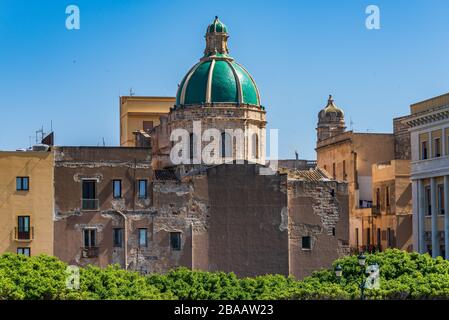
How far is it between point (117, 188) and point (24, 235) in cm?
483

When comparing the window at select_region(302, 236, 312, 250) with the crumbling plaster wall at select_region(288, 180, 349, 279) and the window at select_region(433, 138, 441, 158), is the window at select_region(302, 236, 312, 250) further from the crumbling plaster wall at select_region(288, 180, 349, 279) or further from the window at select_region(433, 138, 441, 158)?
the window at select_region(433, 138, 441, 158)

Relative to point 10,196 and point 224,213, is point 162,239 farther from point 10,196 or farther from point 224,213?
point 10,196

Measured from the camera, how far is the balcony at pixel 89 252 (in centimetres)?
5706

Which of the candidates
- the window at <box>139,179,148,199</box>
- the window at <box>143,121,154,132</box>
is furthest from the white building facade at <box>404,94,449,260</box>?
the window at <box>143,121,154,132</box>

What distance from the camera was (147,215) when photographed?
58406 millimetres

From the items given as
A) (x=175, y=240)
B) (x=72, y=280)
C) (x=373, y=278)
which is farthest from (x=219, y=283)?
(x=175, y=240)

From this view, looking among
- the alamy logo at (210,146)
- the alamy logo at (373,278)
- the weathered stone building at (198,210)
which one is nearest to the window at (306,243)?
the weathered stone building at (198,210)

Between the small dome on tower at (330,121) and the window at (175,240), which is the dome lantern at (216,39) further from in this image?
the small dome on tower at (330,121)

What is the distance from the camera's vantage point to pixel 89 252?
5716cm

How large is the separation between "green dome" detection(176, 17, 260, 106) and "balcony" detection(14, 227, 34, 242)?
40.2 ft

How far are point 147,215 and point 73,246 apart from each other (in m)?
3.72

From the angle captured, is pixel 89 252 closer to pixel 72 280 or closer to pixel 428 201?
pixel 72 280

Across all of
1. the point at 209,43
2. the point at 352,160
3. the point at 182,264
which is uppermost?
the point at 209,43
